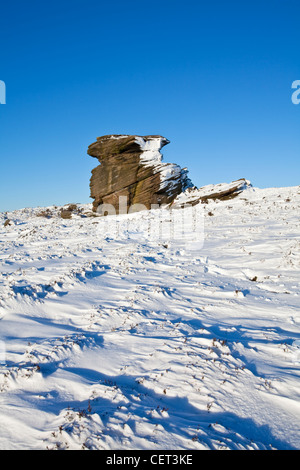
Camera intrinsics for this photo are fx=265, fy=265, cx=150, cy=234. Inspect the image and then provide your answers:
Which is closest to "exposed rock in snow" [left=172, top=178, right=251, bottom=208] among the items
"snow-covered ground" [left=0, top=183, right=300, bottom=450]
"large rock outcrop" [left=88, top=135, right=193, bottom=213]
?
"large rock outcrop" [left=88, top=135, right=193, bottom=213]

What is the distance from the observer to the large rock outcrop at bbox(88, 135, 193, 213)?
95.2ft

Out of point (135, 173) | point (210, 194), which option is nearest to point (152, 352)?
point (210, 194)

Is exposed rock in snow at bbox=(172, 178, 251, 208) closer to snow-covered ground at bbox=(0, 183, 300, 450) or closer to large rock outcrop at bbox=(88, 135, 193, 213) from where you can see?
large rock outcrop at bbox=(88, 135, 193, 213)

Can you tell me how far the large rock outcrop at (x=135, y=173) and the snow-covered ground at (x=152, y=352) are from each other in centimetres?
1834

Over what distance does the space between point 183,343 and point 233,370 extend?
1084mm

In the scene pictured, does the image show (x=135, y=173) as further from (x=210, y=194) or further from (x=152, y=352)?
(x=152, y=352)

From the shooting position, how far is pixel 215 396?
388 cm

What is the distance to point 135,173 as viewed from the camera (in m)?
29.3

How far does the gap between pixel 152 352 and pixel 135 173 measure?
25950 mm

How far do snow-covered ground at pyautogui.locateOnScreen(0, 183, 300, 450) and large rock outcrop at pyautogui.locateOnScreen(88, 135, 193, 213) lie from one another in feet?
60.2

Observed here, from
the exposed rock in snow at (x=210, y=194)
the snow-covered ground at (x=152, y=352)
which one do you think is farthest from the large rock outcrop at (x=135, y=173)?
the snow-covered ground at (x=152, y=352)

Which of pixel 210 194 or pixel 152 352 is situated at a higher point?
pixel 210 194
